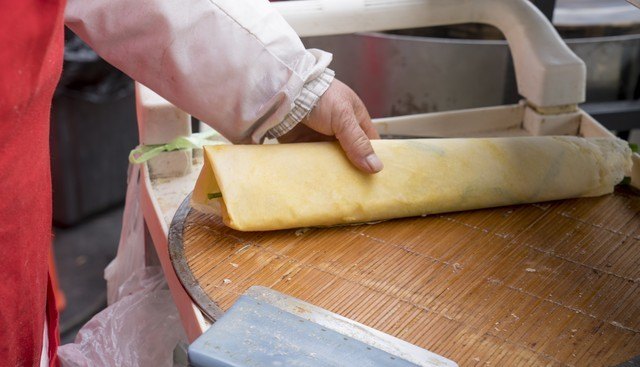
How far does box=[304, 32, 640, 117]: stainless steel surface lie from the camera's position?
4.26ft

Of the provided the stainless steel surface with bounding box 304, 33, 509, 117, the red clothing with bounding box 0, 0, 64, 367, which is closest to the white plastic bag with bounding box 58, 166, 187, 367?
the red clothing with bounding box 0, 0, 64, 367

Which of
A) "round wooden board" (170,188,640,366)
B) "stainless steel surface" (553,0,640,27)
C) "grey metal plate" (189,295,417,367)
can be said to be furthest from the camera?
"stainless steel surface" (553,0,640,27)

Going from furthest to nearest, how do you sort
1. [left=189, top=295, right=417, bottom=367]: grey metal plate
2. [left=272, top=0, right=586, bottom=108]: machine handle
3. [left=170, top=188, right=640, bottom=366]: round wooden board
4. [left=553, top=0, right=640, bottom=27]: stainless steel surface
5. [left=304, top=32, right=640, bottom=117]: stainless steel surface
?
[left=553, top=0, right=640, bottom=27]: stainless steel surface
[left=304, top=32, right=640, bottom=117]: stainless steel surface
[left=272, top=0, right=586, bottom=108]: machine handle
[left=170, top=188, right=640, bottom=366]: round wooden board
[left=189, top=295, right=417, bottom=367]: grey metal plate

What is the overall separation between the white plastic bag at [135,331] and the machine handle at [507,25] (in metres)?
0.44

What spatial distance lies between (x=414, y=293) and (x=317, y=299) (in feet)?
0.34

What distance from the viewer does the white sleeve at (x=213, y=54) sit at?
834 mm

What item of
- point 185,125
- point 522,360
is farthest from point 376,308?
point 185,125

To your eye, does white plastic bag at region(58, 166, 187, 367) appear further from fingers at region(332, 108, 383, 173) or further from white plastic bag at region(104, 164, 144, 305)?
fingers at region(332, 108, 383, 173)

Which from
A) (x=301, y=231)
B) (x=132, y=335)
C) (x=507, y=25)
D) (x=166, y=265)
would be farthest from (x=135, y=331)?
(x=507, y=25)

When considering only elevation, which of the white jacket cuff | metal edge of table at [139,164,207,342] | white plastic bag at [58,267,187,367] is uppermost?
the white jacket cuff

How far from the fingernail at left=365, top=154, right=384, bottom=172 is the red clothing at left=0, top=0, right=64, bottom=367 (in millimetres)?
369

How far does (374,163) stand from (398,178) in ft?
0.13

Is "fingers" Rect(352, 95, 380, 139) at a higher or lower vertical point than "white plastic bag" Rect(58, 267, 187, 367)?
higher

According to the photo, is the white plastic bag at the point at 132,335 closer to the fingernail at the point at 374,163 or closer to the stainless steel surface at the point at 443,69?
the fingernail at the point at 374,163
